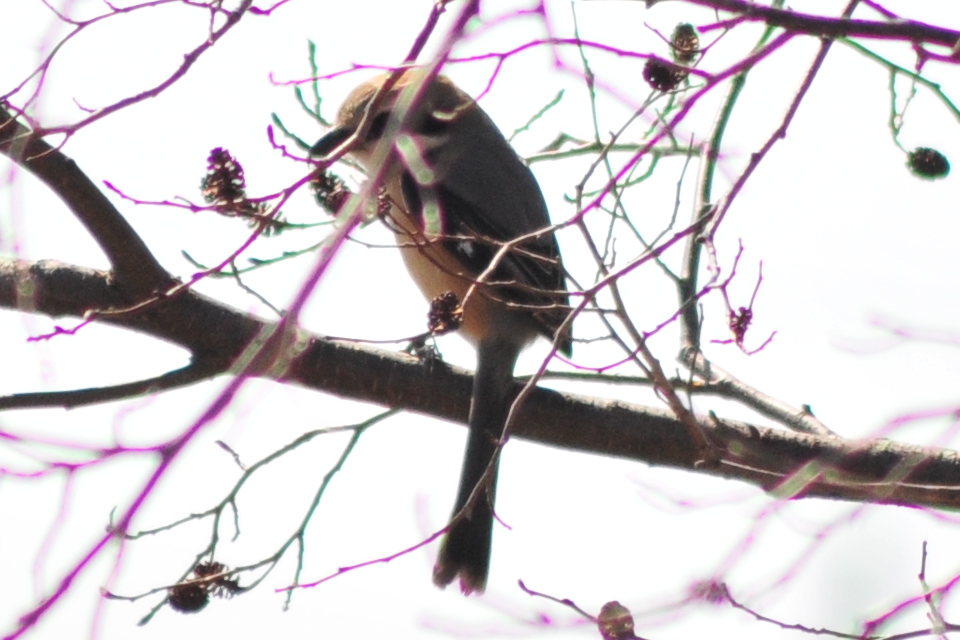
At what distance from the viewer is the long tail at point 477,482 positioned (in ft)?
14.4

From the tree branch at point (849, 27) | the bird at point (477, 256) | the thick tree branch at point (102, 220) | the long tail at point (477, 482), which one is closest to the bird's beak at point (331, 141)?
the bird at point (477, 256)

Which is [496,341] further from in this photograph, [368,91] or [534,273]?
[368,91]

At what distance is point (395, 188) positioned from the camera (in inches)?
191

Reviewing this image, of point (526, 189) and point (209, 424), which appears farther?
point (526, 189)

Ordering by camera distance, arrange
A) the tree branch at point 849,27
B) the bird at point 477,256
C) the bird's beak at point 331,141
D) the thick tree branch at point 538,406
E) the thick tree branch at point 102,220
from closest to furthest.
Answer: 1. the tree branch at point 849,27
2. the thick tree branch at point 102,220
3. the thick tree branch at point 538,406
4. the bird at point 477,256
5. the bird's beak at point 331,141

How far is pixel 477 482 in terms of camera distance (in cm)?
Result: 454

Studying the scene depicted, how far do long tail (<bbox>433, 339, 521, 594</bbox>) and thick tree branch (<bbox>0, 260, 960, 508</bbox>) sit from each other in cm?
43

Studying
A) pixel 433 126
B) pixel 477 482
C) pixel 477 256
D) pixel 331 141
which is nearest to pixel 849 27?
pixel 477 256

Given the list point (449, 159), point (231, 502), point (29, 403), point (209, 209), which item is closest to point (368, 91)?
point (449, 159)

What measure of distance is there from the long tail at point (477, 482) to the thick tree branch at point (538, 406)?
433mm

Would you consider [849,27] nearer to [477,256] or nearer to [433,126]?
[477,256]

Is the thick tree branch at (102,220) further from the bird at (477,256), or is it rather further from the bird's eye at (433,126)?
the bird's eye at (433,126)

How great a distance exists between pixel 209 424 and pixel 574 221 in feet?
4.15

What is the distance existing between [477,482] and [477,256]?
0.85 m
